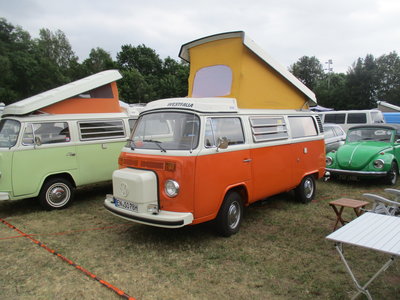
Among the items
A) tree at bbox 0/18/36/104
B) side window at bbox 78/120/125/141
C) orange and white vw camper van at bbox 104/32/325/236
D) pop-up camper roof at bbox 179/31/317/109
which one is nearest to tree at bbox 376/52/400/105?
orange and white vw camper van at bbox 104/32/325/236

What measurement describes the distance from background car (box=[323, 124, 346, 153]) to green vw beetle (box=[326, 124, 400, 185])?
191 centimetres

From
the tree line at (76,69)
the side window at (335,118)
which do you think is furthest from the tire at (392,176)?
the tree line at (76,69)

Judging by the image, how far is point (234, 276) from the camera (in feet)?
12.6

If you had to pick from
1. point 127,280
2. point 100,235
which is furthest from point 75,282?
point 100,235

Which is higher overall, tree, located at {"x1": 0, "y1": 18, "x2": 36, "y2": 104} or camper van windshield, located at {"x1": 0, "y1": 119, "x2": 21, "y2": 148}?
tree, located at {"x1": 0, "y1": 18, "x2": 36, "y2": 104}

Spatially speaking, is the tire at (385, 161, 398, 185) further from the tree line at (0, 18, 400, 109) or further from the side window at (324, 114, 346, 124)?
the tree line at (0, 18, 400, 109)

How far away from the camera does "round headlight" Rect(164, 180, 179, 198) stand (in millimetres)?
4281

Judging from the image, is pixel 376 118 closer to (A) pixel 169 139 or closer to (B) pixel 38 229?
(A) pixel 169 139

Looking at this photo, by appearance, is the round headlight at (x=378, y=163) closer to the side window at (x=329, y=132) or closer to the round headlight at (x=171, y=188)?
the side window at (x=329, y=132)

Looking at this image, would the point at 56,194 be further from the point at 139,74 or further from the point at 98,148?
the point at 139,74

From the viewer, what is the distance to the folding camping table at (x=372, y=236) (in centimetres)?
266

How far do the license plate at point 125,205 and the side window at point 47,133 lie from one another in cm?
295

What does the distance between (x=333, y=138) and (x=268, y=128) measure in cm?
724

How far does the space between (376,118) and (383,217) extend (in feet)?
50.5
